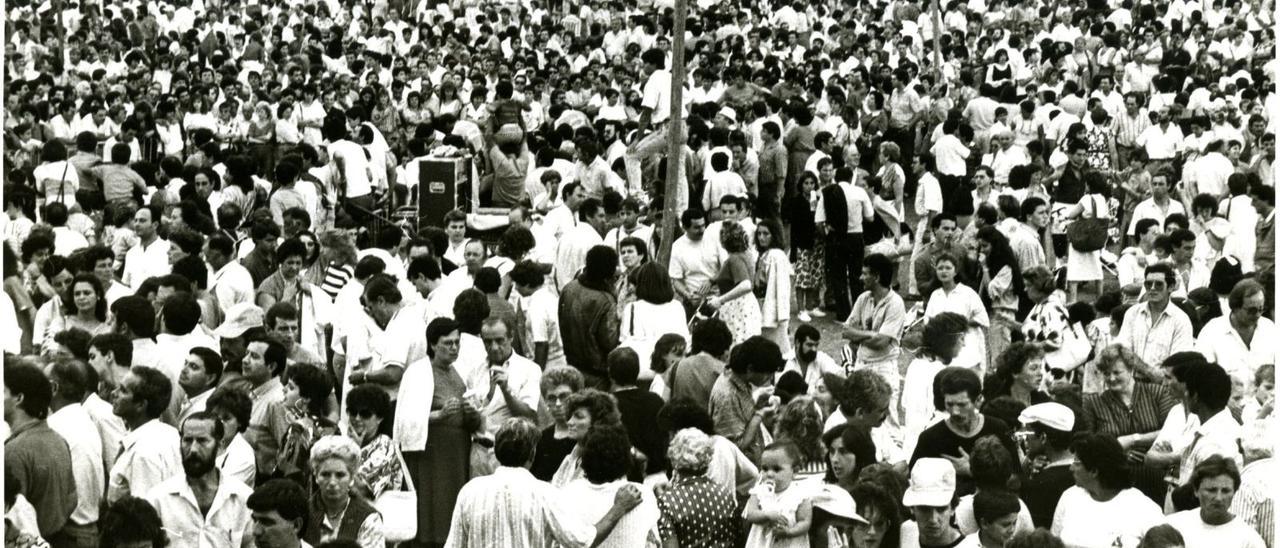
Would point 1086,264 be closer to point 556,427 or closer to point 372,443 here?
point 556,427

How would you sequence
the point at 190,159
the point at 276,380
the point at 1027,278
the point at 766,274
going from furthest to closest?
the point at 190,159 < the point at 766,274 < the point at 1027,278 < the point at 276,380

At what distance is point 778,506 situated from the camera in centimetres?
789

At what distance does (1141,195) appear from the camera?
18141 millimetres

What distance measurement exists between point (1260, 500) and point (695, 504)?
2.20 meters

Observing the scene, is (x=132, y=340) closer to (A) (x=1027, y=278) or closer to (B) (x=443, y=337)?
(B) (x=443, y=337)

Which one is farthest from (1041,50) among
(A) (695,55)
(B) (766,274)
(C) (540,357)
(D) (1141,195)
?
(C) (540,357)

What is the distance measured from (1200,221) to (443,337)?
7.00 meters

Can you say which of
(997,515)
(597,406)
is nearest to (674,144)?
(597,406)

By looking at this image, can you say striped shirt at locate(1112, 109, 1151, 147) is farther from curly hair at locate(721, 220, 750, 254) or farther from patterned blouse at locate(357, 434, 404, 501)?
patterned blouse at locate(357, 434, 404, 501)

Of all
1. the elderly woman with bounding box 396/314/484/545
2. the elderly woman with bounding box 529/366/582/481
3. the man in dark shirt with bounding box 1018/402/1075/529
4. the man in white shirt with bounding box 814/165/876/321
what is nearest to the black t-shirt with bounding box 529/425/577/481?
the elderly woman with bounding box 529/366/582/481

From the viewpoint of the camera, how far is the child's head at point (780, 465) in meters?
8.04

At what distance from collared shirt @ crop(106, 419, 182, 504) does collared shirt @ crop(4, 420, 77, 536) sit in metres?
0.18

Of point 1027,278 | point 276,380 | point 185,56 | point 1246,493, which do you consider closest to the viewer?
point 1246,493

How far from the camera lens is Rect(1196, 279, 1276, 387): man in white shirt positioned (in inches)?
416
